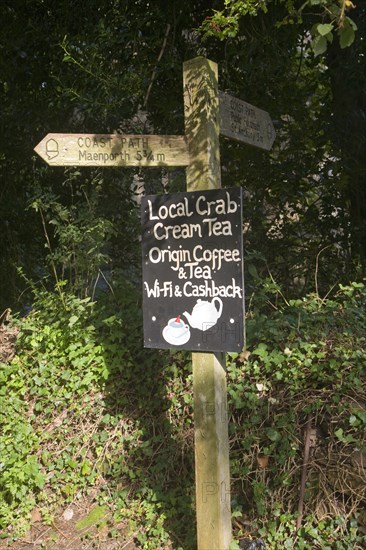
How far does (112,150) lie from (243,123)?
81cm

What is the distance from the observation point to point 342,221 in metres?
7.64

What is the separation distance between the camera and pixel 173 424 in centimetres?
497

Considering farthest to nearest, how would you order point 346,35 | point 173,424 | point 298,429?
point 173,424
point 298,429
point 346,35

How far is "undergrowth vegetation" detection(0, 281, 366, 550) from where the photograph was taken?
14.0ft

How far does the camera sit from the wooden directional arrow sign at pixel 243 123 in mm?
3914

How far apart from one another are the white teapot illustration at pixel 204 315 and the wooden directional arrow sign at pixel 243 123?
1008 mm

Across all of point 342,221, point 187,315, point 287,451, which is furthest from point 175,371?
point 342,221

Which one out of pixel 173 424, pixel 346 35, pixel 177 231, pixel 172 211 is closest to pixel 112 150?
pixel 172 211

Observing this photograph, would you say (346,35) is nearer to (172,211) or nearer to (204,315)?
(172,211)

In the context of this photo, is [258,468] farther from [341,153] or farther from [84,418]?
[341,153]

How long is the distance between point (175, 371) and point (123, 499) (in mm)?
998

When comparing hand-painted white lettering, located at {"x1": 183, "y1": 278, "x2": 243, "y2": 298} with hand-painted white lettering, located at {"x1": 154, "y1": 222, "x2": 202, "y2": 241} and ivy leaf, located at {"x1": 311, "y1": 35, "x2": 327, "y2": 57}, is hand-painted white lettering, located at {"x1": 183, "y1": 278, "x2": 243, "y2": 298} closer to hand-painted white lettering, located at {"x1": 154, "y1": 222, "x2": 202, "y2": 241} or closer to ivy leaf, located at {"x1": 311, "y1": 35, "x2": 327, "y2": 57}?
hand-painted white lettering, located at {"x1": 154, "y1": 222, "x2": 202, "y2": 241}

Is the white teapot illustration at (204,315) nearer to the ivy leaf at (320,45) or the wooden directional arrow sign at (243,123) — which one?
the wooden directional arrow sign at (243,123)

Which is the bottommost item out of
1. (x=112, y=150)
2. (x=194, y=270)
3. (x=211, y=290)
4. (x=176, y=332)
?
(x=176, y=332)
